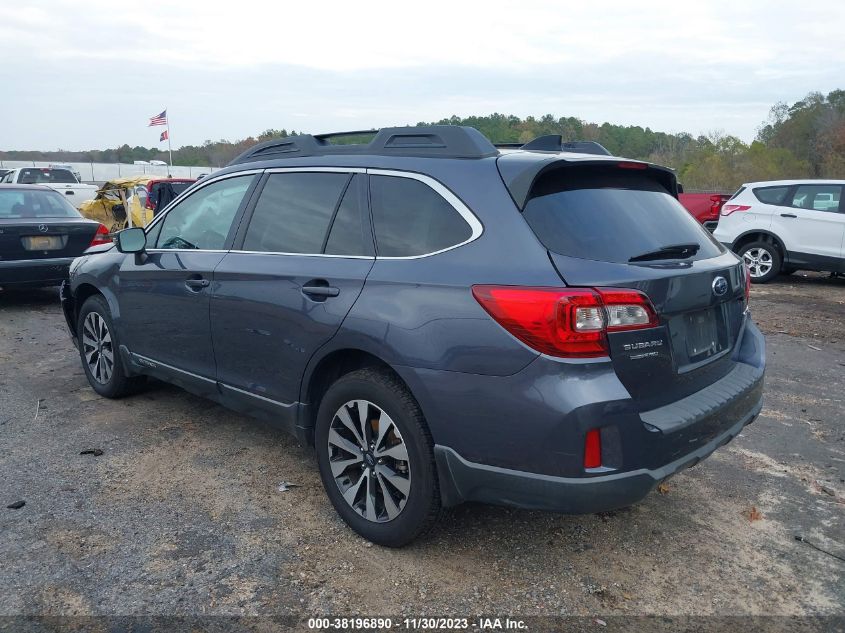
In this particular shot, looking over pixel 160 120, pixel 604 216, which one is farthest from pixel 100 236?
pixel 160 120

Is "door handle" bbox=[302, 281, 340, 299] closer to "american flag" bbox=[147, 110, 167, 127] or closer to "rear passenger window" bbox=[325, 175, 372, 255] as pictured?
"rear passenger window" bbox=[325, 175, 372, 255]

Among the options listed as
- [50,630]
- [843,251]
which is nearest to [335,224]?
[50,630]

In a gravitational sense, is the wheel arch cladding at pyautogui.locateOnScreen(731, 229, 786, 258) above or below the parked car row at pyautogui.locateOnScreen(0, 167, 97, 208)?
below

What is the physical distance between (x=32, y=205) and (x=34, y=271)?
3.73 feet

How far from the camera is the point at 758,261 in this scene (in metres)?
11.9

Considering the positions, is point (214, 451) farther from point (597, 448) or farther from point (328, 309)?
point (597, 448)

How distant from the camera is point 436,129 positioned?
3.24 metres

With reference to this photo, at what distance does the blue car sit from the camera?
2584mm

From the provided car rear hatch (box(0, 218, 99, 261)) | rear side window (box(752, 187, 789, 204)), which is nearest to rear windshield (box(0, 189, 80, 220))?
car rear hatch (box(0, 218, 99, 261))

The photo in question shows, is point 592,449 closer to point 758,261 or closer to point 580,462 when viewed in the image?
point 580,462

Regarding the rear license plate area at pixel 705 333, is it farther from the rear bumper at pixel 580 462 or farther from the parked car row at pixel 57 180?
the parked car row at pixel 57 180

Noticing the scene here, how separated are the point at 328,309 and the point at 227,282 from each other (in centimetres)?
90

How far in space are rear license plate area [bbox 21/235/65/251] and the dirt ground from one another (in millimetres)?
4155

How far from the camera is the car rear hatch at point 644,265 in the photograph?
2.65 m
